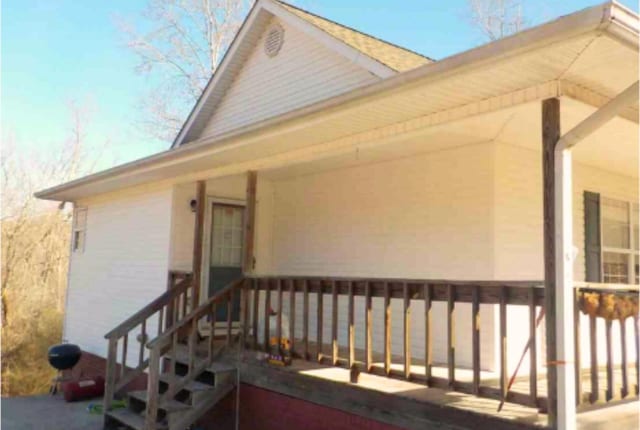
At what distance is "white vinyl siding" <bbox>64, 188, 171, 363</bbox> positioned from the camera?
8.71 m

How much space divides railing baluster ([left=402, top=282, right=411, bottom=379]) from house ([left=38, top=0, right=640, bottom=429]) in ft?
0.13

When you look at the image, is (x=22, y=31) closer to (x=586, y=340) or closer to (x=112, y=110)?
(x=112, y=110)

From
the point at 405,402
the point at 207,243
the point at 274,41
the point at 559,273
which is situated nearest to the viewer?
the point at 559,273

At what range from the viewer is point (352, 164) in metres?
7.96

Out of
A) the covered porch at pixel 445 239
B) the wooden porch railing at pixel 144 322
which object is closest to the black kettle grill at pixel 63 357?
the wooden porch railing at pixel 144 322

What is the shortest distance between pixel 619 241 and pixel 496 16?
1473cm

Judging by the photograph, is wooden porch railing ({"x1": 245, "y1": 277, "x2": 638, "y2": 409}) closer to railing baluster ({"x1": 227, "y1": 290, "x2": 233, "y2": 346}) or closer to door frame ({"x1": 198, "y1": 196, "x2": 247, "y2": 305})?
railing baluster ({"x1": 227, "y1": 290, "x2": 233, "y2": 346})

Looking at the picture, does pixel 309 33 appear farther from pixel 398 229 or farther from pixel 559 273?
pixel 559 273

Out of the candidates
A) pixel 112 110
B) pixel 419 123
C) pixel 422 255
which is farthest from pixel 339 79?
pixel 112 110

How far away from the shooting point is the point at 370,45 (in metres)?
8.45

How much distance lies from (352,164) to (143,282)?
3.88m

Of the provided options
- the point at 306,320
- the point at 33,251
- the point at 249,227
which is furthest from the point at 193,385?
the point at 33,251

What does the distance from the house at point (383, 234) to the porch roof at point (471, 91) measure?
0.02 meters

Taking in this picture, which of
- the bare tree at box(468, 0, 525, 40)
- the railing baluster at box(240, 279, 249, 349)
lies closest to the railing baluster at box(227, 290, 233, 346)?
the railing baluster at box(240, 279, 249, 349)
